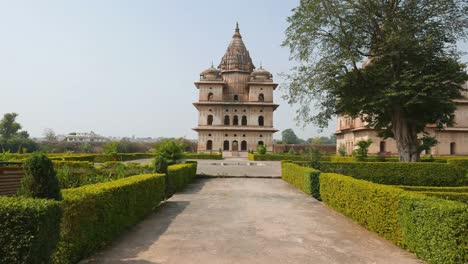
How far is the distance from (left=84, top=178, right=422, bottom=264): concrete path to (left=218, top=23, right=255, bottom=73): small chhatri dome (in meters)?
44.6

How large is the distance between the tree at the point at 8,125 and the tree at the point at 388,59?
6928 centimetres

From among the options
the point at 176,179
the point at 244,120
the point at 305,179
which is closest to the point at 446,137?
the point at 244,120

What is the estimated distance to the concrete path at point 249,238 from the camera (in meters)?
5.96

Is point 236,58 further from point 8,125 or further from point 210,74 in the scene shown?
point 8,125

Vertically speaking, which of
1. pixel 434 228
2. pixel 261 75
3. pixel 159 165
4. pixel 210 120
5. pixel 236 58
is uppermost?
pixel 236 58

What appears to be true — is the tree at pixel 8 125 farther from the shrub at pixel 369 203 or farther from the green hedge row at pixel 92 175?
the shrub at pixel 369 203

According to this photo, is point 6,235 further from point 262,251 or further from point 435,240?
point 435,240

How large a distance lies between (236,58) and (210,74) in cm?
526

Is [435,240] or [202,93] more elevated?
[202,93]

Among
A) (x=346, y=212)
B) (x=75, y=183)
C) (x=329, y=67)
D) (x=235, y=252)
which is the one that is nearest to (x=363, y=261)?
(x=235, y=252)

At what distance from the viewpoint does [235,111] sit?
2035 inches

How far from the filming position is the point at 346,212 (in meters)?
9.75

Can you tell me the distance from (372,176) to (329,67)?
6.93 metres

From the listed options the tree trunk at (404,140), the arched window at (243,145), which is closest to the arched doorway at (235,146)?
the arched window at (243,145)
